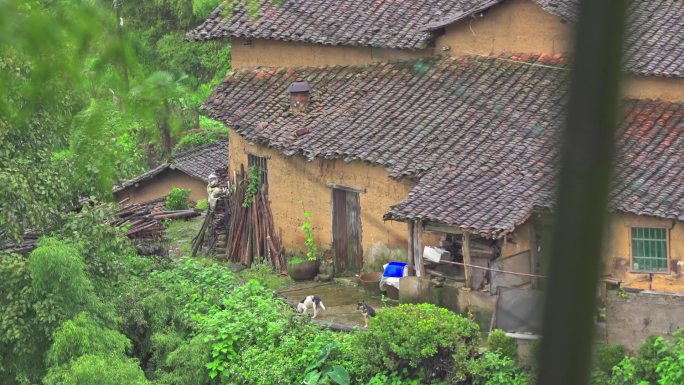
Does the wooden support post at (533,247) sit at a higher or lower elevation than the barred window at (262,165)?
lower

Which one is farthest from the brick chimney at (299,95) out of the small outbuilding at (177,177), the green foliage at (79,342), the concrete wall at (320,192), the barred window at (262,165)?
the small outbuilding at (177,177)

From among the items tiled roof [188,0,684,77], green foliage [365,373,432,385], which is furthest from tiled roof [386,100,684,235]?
green foliage [365,373,432,385]

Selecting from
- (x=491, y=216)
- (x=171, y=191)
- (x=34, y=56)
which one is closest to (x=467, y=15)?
(x=491, y=216)

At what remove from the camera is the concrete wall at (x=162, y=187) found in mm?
22922

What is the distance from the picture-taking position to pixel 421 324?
40.2 feet

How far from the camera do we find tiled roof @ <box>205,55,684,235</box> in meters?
13.4

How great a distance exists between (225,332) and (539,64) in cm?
551

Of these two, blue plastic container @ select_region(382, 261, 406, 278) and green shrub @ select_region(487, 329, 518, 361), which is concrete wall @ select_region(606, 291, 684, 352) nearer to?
green shrub @ select_region(487, 329, 518, 361)

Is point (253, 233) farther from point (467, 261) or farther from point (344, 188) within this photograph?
point (467, 261)

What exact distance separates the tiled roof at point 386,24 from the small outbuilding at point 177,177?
16.8ft

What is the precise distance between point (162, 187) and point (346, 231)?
8.16 m

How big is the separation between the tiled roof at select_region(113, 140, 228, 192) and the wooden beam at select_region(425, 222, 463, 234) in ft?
28.4

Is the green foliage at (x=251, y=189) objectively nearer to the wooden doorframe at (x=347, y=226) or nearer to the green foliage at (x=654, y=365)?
the wooden doorframe at (x=347, y=226)

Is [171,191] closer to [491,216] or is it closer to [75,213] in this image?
[75,213]
